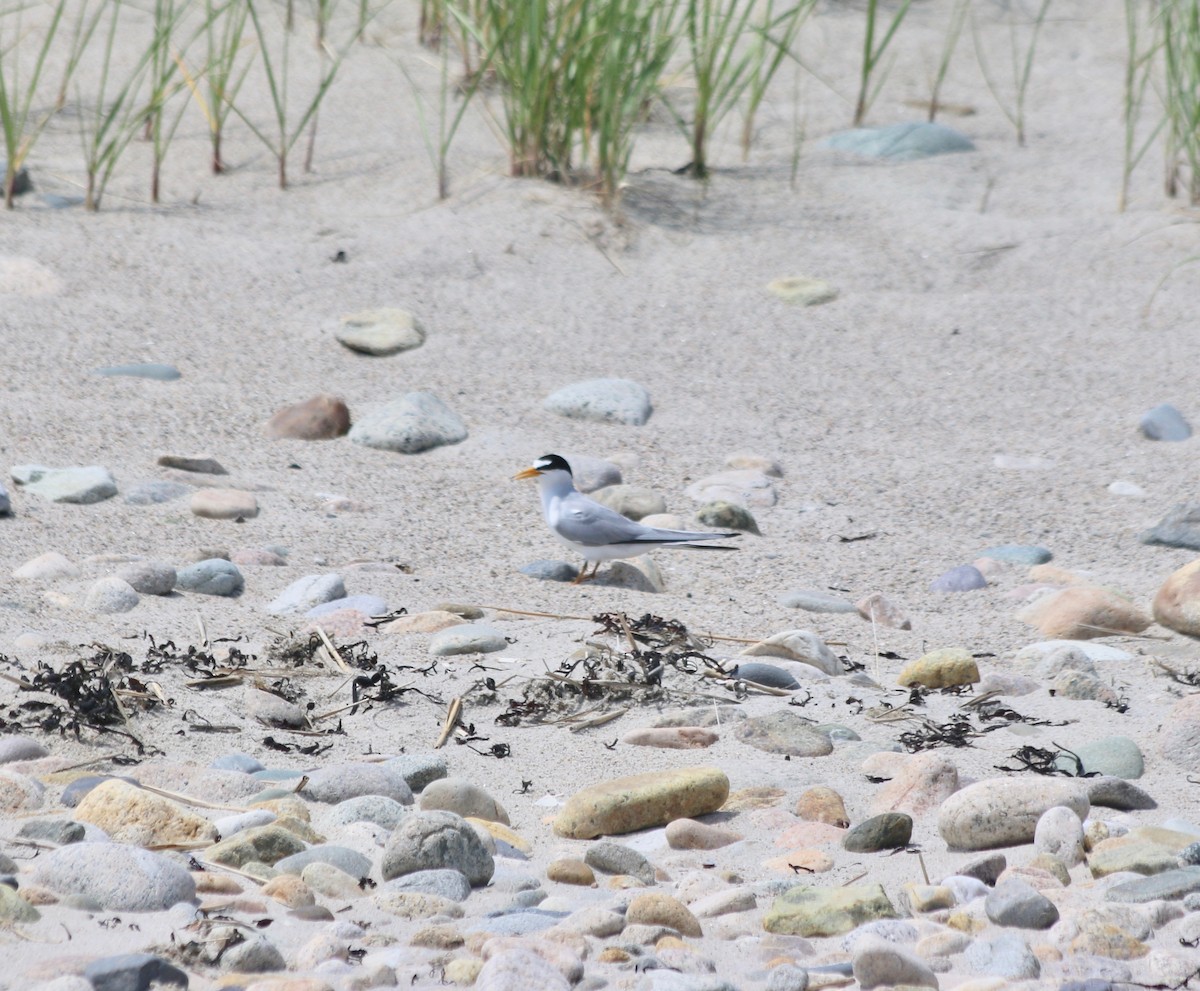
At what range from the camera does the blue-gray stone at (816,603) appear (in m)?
3.33

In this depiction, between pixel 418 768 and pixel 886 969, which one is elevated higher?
pixel 886 969

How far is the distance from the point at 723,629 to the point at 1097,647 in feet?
2.60

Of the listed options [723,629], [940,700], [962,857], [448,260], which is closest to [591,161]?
[448,260]

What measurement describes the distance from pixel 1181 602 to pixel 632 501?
1.41 meters

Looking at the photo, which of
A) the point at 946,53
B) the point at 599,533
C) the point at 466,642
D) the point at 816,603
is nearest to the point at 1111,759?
the point at 816,603

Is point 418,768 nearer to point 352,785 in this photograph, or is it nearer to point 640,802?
point 352,785

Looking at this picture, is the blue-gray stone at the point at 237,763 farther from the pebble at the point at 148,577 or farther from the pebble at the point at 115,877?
the pebble at the point at 148,577

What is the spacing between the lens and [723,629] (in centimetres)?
318

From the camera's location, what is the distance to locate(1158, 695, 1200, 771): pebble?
2400mm

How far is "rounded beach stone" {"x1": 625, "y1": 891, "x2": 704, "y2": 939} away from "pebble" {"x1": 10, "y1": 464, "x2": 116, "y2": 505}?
92.1 inches

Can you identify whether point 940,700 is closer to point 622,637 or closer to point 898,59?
point 622,637

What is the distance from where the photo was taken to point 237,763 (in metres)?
2.35

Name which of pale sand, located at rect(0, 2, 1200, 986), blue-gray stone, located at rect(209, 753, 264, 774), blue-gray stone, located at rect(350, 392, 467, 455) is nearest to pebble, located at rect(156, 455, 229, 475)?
pale sand, located at rect(0, 2, 1200, 986)

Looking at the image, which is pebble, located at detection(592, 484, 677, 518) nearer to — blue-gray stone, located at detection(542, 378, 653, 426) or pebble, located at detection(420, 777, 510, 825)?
blue-gray stone, located at detection(542, 378, 653, 426)
